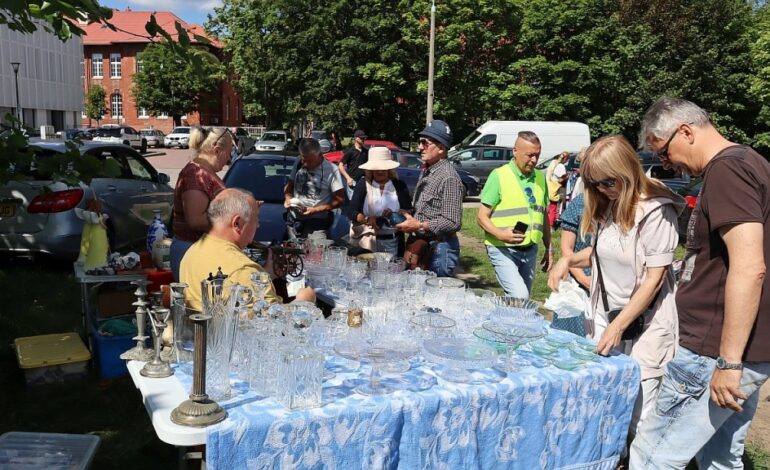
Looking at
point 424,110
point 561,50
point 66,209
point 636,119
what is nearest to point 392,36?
point 424,110

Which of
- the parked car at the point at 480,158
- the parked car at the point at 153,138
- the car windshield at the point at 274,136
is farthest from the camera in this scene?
the parked car at the point at 153,138

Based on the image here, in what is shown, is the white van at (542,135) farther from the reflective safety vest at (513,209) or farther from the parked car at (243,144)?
the reflective safety vest at (513,209)

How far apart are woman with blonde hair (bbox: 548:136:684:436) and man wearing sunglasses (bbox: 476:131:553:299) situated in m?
1.40

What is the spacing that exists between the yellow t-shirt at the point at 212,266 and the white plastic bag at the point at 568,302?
1.39 m

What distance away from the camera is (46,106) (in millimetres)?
46531

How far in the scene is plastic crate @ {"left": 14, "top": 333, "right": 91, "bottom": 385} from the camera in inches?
168

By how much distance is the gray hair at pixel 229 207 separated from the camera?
2.87 metres

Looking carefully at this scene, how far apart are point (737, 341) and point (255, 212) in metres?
2.06

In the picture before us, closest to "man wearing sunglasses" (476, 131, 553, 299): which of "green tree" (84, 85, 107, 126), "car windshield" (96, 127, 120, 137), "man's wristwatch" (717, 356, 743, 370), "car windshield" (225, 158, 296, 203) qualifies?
"man's wristwatch" (717, 356, 743, 370)

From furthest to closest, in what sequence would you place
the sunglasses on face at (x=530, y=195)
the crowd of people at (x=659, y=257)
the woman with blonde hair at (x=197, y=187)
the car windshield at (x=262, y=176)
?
the car windshield at (x=262, y=176)
the sunglasses on face at (x=530, y=195)
the woman with blonde hair at (x=197, y=187)
the crowd of people at (x=659, y=257)

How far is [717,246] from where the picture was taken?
7.15 feet

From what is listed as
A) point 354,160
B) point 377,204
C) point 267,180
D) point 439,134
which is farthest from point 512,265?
point 354,160

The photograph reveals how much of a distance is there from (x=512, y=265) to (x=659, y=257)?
69.3 inches

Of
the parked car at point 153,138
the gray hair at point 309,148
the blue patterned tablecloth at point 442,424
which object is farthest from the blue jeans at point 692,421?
the parked car at point 153,138
